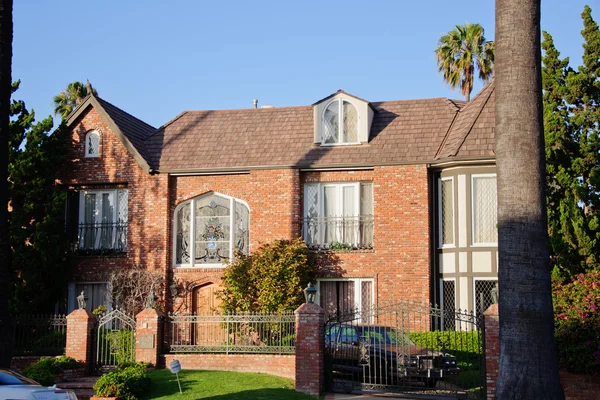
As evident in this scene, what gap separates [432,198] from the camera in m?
25.1

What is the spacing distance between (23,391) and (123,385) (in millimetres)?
4485

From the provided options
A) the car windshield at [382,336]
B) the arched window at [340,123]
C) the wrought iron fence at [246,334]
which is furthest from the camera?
the arched window at [340,123]

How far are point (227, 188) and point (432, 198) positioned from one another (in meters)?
6.84

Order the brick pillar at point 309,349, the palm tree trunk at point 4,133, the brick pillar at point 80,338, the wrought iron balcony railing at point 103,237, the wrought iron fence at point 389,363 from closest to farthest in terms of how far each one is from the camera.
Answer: the palm tree trunk at point 4,133, the brick pillar at point 309,349, the wrought iron fence at point 389,363, the brick pillar at point 80,338, the wrought iron balcony railing at point 103,237

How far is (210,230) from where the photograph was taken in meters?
26.7

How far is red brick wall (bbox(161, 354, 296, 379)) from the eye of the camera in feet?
66.7

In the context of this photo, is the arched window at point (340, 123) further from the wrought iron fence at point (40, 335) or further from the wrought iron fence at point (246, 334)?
the wrought iron fence at point (40, 335)

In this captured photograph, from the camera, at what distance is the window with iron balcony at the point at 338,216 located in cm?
2555

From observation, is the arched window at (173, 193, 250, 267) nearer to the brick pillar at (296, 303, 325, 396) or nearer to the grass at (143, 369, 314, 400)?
the grass at (143, 369, 314, 400)

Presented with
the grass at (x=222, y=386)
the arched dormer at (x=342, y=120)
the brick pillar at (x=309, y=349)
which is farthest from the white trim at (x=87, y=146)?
the brick pillar at (x=309, y=349)

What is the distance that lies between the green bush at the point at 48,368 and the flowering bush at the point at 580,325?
11.7 metres

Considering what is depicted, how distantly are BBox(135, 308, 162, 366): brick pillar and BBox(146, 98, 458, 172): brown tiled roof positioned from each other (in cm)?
672

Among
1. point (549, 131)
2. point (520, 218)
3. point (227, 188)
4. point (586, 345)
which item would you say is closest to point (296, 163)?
point (227, 188)

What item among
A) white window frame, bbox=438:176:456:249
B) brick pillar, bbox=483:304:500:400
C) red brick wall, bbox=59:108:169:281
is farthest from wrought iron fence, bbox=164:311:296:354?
brick pillar, bbox=483:304:500:400
